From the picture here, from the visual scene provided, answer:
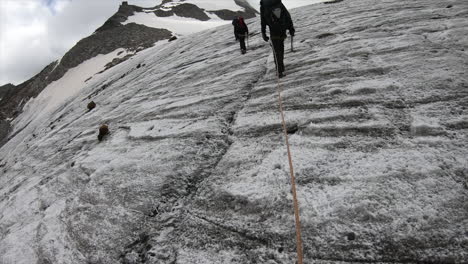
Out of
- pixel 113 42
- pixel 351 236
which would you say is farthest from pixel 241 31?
pixel 113 42

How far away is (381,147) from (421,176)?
588mm

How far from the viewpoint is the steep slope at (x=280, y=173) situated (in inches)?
93.4

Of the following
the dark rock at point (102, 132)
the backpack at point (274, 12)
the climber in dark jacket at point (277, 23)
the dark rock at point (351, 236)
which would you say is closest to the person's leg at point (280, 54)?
the climber in dark jacket at point (277, 23)

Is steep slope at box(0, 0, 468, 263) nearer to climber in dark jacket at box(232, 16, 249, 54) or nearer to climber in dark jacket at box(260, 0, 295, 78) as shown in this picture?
climber in dark jacket at box(260, 0, 295, 78)

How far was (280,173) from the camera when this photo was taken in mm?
3193

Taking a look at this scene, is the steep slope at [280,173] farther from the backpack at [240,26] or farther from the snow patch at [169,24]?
the snow patch at [169,24]

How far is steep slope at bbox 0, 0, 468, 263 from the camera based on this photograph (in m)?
2.37

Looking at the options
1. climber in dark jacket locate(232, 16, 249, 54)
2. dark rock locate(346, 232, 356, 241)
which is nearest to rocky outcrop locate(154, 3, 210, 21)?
climber in dark jacket locate(232, 16, 249, 54)

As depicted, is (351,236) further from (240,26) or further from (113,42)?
(113,42)

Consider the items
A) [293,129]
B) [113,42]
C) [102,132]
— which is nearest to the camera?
[293,129]

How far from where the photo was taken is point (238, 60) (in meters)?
8.30

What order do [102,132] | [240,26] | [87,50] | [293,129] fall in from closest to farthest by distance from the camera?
[293,129] < [102,132] < [240,26] < [87,50]

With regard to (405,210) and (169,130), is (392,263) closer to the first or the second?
(405,210)

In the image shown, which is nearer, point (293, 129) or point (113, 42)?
point (293, 129)
